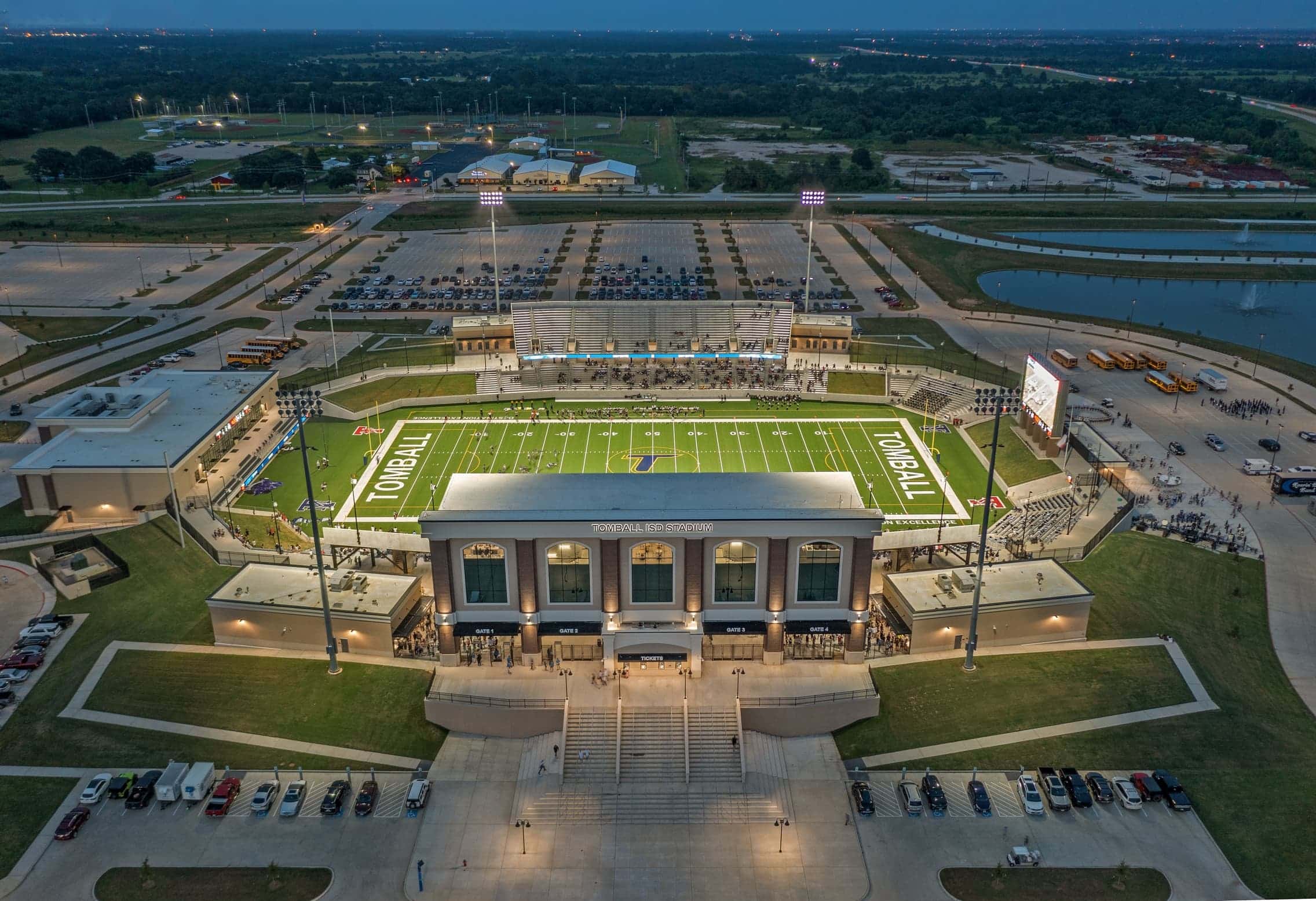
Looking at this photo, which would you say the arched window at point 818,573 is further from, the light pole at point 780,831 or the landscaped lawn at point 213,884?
the landscaped lawn at point 213,884

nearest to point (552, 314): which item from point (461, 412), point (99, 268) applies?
point (461, 412)

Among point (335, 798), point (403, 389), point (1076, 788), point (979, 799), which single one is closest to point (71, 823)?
point (335, 798)

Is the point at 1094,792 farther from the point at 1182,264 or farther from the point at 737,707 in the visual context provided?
the point at 1182,264

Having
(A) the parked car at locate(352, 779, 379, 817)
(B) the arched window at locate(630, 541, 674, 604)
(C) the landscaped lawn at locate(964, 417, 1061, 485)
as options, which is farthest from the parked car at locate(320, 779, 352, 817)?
(C) the landscaped lawn at locate(964, 417, 1061, 485)

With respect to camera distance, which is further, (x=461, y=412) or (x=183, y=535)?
(x=461, y=412)

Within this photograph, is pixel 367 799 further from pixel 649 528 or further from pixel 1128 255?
pixel 1128 255

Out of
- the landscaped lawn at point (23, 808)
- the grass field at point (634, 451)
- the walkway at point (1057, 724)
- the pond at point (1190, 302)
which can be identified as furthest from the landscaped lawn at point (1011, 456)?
the landscaped lawn at point (23, 808)

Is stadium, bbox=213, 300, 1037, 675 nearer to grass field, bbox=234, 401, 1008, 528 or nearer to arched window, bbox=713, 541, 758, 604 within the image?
arched window, bbox=713, 541, 758, 604
